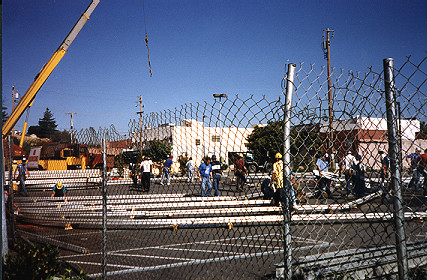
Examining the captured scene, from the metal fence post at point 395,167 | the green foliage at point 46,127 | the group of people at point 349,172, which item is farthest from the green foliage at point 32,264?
the green foliage at point 46,127

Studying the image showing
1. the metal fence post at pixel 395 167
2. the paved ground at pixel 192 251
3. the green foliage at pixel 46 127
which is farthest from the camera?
the green foliage at pixel 46 127

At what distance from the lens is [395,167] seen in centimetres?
244

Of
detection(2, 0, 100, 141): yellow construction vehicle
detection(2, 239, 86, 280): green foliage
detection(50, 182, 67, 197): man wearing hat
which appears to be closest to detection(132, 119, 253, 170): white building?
detection(2, 239, 86, 280): green foliage

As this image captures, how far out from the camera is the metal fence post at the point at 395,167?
2.44 metres

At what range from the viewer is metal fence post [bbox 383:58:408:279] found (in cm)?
244

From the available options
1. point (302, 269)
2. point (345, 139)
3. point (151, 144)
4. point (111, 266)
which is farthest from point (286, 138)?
point (111, 266)

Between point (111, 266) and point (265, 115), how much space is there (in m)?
4.48

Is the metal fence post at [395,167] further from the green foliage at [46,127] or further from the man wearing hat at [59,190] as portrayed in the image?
the green foliage at [46,127]

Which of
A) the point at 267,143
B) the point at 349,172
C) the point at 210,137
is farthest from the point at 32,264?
the point at 349,172

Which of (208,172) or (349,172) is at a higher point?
(349,172)

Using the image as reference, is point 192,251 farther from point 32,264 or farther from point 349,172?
point 349,172

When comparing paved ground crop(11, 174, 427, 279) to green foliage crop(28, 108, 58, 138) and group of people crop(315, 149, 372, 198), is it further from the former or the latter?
green foliage crop(28, 108, 58, 138)

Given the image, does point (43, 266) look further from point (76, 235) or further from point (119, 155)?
point (76, 235)

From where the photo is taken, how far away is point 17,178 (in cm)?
1612
